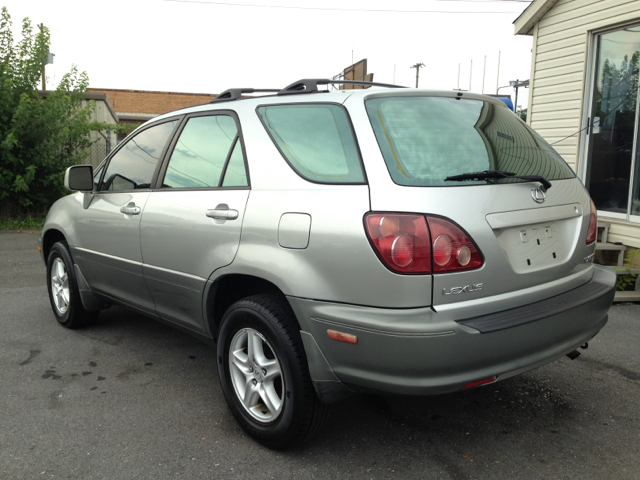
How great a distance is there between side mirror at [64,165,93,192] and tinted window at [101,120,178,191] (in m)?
0.12

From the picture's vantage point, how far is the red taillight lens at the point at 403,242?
2225 mm

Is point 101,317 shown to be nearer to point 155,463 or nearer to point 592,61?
point 155,463

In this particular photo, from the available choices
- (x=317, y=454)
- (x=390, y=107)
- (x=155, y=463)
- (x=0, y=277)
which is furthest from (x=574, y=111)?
(x=0, y=277)

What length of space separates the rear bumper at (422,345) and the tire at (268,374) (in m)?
0.11

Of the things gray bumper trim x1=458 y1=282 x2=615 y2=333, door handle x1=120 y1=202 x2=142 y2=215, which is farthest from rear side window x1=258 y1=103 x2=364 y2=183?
door handle x1=120 y1=202 x2=142 y2=215

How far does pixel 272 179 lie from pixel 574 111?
6467mm

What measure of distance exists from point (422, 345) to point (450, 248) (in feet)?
1.33

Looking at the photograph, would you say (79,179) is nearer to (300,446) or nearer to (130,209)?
(130,209)

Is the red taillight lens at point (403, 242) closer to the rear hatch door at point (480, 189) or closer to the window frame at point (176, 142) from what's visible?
the rear hatch door at point (480, 189)

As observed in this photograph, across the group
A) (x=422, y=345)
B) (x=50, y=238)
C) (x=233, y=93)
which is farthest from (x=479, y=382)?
(x=50, y=238)

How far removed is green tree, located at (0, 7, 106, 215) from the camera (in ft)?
34.7

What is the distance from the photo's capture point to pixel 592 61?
7629 millimetres

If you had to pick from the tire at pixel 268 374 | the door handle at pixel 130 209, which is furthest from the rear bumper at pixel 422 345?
the door handle at pixel 130 209

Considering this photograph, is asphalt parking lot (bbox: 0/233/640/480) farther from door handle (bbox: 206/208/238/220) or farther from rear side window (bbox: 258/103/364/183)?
rear side window (bbox: 258/103/364/183)
